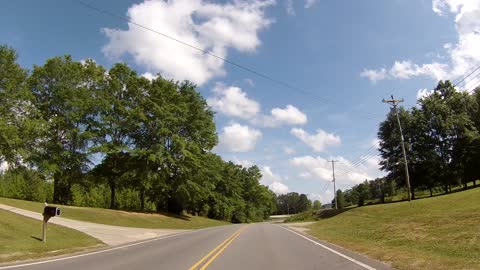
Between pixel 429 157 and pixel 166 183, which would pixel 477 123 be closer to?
pixel 429 157

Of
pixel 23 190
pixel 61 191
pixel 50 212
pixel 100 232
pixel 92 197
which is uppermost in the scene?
pixel 23 190

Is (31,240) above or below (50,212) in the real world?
below

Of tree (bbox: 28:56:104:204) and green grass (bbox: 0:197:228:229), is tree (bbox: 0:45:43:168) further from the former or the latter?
green grass (bbox: 0:197:228:229)

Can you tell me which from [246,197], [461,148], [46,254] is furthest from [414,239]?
[246,197]

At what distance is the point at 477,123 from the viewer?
6694 cm

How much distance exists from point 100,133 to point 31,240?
3779 cm

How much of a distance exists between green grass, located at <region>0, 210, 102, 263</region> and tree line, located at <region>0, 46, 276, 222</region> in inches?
942

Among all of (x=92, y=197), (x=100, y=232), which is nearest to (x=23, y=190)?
(x=92, y=197)

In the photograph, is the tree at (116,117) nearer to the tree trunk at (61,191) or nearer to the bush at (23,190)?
the tree trunk at (61,191)

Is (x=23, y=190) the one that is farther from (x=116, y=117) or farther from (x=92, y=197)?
(x=116, y=117)

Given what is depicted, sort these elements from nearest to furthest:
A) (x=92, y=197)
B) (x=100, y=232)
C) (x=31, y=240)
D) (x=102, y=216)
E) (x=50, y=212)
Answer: (x=31, y=240) < (x=50, y=212) < (x=100, y=232) < (x=102, y=216) < (x=92, y=197)

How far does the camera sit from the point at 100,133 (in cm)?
5381

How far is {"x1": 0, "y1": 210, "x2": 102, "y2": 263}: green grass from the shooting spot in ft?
47.9

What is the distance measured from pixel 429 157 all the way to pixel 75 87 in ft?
172
